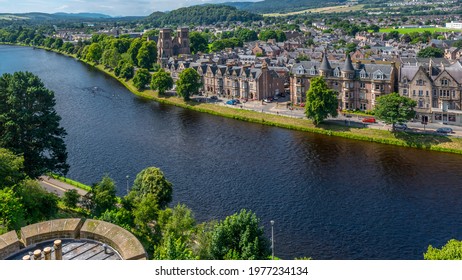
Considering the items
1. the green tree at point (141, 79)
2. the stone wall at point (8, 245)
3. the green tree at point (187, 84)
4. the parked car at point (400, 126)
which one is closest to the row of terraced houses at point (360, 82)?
the parked car at point (400, 126)

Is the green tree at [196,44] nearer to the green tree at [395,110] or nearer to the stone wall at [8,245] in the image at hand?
the green tree at [395,110]

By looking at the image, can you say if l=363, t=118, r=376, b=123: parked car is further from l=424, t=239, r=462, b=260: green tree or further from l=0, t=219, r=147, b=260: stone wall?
l=0, t=219, r=147, b=260: stone wall

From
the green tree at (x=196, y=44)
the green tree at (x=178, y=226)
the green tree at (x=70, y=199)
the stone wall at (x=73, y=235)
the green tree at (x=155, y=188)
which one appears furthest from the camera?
the green tree at (x=196, y=44)

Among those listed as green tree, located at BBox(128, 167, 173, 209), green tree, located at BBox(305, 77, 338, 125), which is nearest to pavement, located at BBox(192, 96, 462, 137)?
green tree, located at BBox(305, 77, 338, 125)

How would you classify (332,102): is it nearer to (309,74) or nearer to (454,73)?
(309,74)

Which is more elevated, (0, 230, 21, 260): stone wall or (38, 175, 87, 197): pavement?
(0, 230, 21, 260): stone wall

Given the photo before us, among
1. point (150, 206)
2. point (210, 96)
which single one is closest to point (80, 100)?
point (210, 96)
